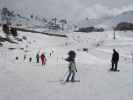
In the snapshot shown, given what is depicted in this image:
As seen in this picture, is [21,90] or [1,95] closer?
[1,95]

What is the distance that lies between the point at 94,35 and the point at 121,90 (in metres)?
104

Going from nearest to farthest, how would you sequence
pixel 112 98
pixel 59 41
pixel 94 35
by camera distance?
1. pixel 112 98
2. pixel 59 41
3. pixel 94 35

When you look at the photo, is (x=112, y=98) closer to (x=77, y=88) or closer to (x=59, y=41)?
(x=77, y=88)

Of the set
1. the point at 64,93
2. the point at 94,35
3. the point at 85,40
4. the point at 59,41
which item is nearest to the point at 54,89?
the point at 64,93

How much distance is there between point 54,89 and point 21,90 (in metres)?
1.32

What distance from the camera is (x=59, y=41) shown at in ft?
314

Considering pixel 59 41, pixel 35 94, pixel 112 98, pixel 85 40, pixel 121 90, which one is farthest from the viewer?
pixel 85 40

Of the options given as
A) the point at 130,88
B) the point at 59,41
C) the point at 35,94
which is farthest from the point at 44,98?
the point at 59,41

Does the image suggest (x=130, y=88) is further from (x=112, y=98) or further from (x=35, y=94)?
(x=35, y=94)

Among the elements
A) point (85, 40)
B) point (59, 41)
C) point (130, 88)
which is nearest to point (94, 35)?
point (85, 40)

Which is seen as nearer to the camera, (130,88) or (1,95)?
(1,95)

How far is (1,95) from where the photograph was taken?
894 centimetres

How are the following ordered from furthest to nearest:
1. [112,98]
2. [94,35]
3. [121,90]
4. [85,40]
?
[94,35], [85,40], [121,90], [112,98]

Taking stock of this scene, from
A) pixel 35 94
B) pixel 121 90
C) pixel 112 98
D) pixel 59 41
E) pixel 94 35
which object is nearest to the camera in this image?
pixel 112 98
